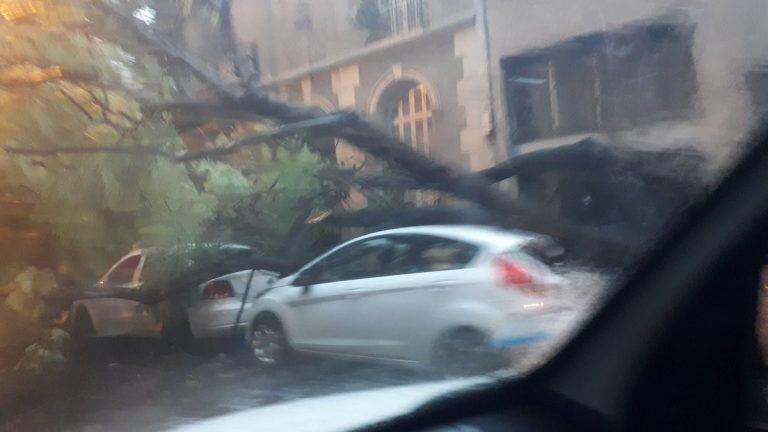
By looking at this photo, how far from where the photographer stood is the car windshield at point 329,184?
9.42 ft

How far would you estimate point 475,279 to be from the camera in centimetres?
341

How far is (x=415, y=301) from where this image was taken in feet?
11.2

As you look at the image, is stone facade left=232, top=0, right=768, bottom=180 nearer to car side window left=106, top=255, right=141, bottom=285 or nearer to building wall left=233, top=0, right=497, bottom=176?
building wall left=233, top=0, right=497, bottom=176

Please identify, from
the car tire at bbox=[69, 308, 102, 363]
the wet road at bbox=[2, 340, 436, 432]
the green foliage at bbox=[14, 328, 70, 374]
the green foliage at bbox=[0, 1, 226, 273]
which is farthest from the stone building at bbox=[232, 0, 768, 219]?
the green foliage at bbox=[14, 328, 70, 374]

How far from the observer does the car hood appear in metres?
2.94

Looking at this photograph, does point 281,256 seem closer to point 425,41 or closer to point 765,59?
point 425,41

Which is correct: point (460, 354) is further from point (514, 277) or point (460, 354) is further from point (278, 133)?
point (278, 133)

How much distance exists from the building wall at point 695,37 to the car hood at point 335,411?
3.92 feet

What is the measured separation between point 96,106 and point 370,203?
1160 mm

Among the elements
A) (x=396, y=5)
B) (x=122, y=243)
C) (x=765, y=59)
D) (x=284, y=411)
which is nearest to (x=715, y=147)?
(x=765, y=59)

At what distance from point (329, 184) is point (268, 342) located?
0.70 m

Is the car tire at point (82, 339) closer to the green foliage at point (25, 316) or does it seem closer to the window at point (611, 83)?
the green foliage at point (25, 316)

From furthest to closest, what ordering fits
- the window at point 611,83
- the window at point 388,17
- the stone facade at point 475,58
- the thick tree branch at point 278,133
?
the window at point 611,83 < the window at point 388,17 < the stone facade at point 475,58 < the thick tree branch at point 278,133

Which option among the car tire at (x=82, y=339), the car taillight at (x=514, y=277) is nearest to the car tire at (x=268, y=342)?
the car tire at (x=82, y=339)
